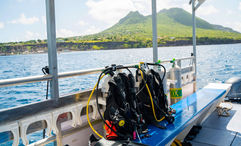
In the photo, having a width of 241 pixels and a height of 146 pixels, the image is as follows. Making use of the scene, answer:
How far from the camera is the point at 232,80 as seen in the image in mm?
4676

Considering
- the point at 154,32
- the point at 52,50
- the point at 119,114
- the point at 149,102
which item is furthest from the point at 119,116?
the point at 154,32

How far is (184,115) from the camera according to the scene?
2.21 meters

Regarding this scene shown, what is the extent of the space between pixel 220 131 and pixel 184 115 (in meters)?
1.21

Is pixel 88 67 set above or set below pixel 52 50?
below

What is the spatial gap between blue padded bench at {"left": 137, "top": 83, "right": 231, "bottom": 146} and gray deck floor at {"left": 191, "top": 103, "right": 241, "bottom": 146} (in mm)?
484

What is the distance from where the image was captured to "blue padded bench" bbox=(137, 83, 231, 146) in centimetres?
165

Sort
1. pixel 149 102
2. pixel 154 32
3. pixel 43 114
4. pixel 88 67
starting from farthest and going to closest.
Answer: pixel 88 67, pixel 154 32, pixel 149 102, pixel 43 114

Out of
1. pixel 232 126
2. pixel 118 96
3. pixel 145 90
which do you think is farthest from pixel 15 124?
pixel 232 126

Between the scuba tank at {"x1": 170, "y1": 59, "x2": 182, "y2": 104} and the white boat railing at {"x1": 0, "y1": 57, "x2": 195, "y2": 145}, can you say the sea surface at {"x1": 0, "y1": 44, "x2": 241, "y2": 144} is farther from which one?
the white boat railing at {"x1": 0, "y1": 57, "x2": 195, "y2": 145}

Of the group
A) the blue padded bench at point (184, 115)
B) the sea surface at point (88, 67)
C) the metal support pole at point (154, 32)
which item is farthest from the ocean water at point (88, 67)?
the blue padded bench at point (184, 115)

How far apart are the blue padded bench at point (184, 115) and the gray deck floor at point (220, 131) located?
19.1 inches

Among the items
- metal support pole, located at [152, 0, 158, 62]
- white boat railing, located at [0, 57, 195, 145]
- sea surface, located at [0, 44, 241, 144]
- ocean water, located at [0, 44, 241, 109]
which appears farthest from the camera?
ocean water, located at [0, 44, 241, 109]

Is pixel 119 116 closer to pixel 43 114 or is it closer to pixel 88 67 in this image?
pixel 43 114

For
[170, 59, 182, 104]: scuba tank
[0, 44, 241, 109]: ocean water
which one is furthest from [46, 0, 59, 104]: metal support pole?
[170, 59, 182, 104]: scuba tank
